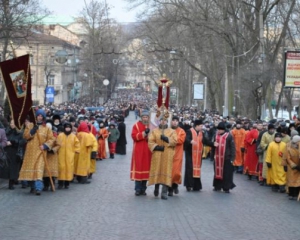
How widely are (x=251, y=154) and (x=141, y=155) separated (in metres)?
7.43

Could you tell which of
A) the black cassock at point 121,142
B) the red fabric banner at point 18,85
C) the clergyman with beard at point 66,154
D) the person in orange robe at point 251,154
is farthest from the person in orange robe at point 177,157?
the black cassock at point 121,142

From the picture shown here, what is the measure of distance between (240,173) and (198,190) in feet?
26.5

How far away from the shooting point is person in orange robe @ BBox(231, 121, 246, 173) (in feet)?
87.1

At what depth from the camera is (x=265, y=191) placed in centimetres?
2034

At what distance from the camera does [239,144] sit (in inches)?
1069

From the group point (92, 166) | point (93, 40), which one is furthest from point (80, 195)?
point (93, 40)

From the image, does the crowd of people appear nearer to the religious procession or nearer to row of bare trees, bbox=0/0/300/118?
the religious procession

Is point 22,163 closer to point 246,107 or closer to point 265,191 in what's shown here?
point 265,191

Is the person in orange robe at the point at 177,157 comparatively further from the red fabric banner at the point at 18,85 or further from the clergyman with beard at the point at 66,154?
the red fabric banner at the point at 18,85

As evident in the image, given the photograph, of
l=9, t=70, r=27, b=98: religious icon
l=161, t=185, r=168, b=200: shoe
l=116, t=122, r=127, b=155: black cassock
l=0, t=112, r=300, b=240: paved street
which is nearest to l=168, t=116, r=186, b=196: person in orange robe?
l=0, t=112, r=300, b=240: paved street

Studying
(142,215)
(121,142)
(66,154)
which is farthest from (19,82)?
(121,142)

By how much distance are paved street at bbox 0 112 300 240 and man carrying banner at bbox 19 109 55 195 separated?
35 cm

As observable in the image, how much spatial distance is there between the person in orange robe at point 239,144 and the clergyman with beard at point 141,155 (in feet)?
29.7

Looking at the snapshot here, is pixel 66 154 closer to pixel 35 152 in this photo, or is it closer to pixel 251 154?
pixel 35 152
